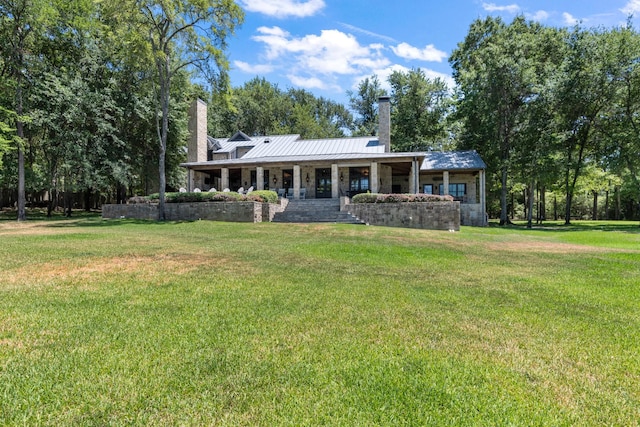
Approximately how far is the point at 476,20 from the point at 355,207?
29.8 meters

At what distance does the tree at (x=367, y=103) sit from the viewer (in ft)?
151

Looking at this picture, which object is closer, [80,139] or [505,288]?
[505,288]

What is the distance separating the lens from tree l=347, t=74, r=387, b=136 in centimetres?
4613

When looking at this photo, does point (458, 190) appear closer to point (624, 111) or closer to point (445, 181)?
point (445, 181)

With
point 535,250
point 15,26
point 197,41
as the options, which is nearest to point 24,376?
point 535,250

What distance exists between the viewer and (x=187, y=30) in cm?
1900

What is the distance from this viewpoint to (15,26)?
63.0 ft

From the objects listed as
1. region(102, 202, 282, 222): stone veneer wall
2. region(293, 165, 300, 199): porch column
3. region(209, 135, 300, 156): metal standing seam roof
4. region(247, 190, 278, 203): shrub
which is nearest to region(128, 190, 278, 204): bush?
region(247, 190, 278, 203): shrub

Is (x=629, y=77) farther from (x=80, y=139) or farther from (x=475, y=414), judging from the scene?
(x=80, y=139)

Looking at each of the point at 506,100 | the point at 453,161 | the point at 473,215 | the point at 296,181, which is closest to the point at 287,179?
the point at 296,181

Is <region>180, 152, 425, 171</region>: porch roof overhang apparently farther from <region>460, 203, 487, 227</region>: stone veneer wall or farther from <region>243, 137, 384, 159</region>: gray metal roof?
<region>460, 203, 487, 227</region>: stone veneer wall

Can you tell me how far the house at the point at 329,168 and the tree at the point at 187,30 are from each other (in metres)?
6.52

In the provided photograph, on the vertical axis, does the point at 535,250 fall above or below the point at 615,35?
below

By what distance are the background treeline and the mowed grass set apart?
16301mm
